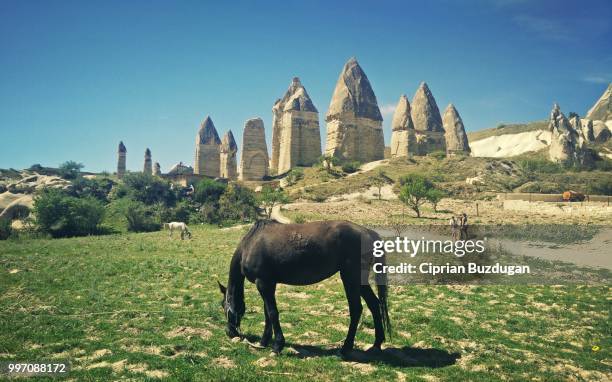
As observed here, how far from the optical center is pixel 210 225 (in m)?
41.3

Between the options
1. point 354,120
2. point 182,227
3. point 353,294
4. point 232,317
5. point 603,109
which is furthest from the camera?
point 603,109

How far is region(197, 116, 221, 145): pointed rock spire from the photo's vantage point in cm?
8194

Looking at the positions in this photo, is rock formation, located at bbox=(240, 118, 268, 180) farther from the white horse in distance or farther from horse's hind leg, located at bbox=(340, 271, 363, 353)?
horse's hind leg, located at bbox=(340, 271, 363, 353)

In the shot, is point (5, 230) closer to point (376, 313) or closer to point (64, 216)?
point (64, 216)

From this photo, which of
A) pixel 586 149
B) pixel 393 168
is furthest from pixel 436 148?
pixel 586 149

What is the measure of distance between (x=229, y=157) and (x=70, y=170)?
30.2 metres

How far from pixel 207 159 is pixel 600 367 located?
261 feet

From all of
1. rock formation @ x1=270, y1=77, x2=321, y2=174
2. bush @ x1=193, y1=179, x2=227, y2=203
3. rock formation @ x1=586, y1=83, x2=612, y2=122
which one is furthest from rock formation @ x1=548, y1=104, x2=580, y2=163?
bush @ x1=193, y1=179, x2=227, y2=203

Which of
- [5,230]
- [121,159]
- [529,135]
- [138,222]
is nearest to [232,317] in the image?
[5,230]

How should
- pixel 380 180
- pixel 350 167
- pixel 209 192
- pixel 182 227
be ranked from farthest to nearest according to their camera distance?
pixel 350 167 → pixel 380 180 → pixel 209 192 → pixel 182 227

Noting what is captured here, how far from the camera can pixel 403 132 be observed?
77062 millimetres

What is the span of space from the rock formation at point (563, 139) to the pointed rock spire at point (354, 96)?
32.9 meters

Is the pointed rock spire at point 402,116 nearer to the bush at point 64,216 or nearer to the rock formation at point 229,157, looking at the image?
the rock formation at point 229,157

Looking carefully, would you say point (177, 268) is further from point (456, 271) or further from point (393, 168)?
point (393, 168)
